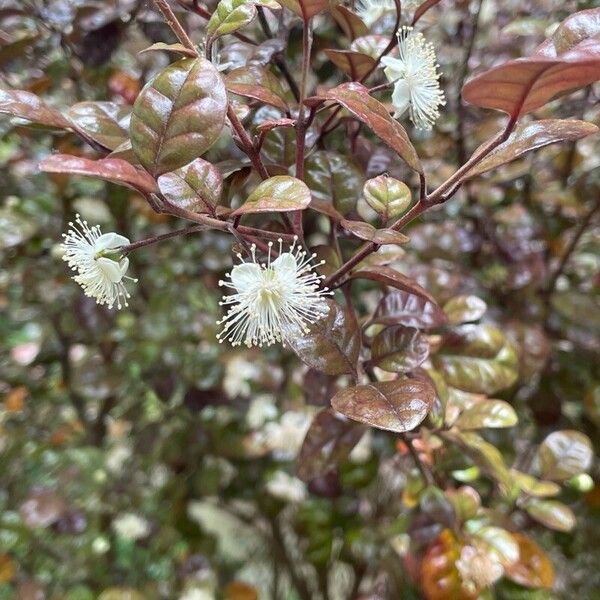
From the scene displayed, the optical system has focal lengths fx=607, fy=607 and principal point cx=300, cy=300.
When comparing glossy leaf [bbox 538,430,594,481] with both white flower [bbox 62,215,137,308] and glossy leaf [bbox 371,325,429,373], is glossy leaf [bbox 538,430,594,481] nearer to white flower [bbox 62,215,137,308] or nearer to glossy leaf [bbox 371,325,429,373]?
glossy leaf [bbox 371,325,429,373]

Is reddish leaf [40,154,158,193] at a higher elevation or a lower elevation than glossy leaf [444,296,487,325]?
higher

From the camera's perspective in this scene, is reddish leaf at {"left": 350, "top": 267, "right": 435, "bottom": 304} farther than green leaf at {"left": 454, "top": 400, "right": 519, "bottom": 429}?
No

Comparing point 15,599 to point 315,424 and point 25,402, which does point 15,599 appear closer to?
point 25,402

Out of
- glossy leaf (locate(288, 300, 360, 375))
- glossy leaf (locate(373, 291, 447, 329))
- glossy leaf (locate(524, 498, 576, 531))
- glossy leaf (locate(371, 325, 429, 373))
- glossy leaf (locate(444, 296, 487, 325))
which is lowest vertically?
glossy leaf (locate(524, 498, 576, 531))

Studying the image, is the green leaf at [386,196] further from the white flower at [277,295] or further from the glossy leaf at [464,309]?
the glossy leaf at [464,309]

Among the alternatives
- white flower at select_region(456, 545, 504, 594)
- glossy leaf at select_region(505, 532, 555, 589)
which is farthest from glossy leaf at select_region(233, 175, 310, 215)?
glossy leaf at select_region(505, 532, 555, 589)

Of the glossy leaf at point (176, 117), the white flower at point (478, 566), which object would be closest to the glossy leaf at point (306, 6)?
the glossy leaf at point (176, 117)
